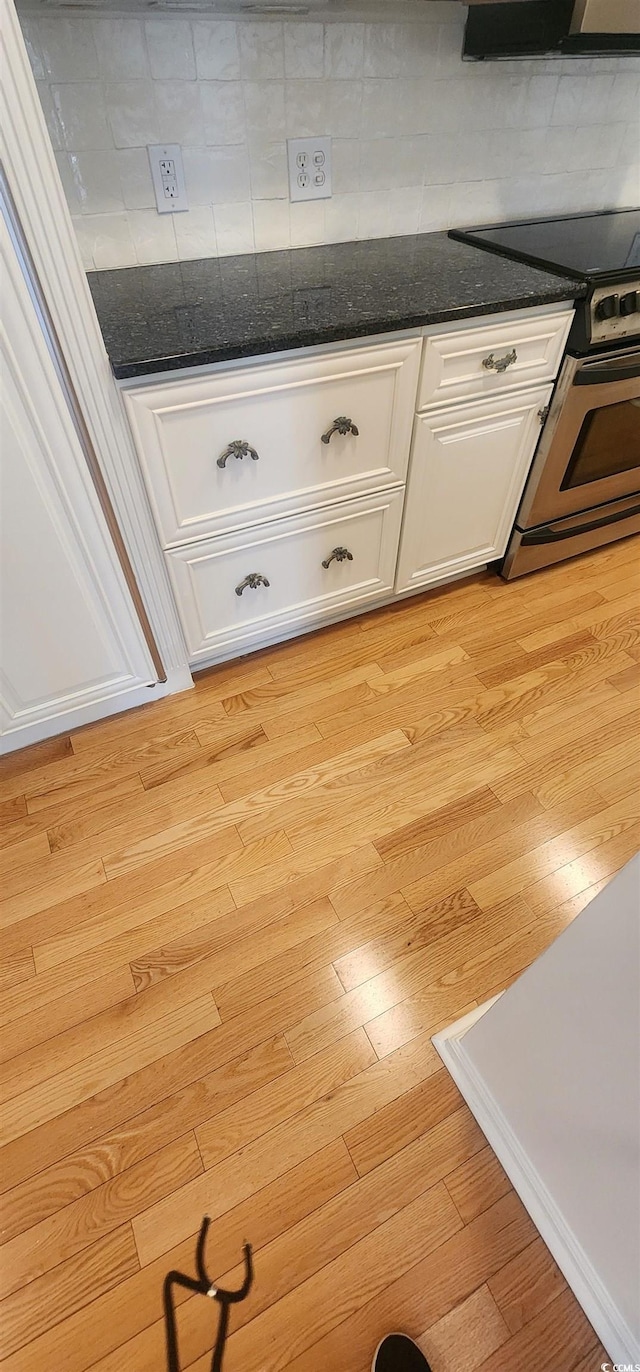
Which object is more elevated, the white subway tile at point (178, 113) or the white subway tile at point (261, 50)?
the white subway tile at point (261, 50)

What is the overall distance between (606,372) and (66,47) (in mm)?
1338

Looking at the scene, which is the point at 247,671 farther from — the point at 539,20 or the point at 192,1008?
the point at 539,20

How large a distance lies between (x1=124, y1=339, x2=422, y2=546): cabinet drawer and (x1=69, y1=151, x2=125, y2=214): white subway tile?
1.98 feet

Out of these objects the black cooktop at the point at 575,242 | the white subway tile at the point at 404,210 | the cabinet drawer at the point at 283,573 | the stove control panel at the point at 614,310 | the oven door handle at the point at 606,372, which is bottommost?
the cabinet drawer at the point at 283,573

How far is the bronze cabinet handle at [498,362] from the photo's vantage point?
1.41 m

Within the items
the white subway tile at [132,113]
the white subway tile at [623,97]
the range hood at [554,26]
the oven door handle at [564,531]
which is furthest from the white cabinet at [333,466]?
the white subway tile at [623,97]

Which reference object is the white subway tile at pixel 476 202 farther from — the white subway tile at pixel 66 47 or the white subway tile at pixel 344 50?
the white subway tile at pixel 66 47

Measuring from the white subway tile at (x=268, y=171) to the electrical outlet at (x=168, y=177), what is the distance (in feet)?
0.59

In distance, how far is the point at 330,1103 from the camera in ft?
3.38

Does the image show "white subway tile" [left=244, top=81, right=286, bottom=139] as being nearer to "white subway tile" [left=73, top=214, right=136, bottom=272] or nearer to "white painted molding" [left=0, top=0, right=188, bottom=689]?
"white subway tile" [left=73, top=214, right=136, bottom=272]

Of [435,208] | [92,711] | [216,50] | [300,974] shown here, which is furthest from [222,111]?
[300,974]

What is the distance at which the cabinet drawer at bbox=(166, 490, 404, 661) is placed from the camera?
1.41 meters

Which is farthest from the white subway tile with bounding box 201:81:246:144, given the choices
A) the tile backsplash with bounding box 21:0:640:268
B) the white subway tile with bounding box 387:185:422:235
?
the white subway tile with bounding box 387:185:422:235

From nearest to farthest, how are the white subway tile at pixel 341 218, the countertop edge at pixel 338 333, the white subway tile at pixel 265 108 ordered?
the countertop edge at pixel 338 333 → the white subway tile at pixel 265 108 → the white subway tile at pixel 341 218
